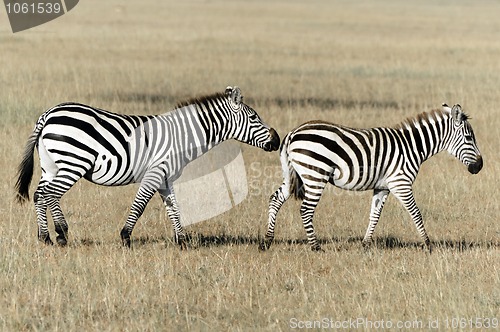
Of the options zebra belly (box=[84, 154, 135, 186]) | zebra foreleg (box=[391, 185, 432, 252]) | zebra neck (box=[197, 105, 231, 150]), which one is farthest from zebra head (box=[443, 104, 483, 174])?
zebra belly (box=[84, 154, 135, 186])

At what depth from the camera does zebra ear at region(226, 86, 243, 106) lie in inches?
348

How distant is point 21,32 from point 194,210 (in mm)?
24585

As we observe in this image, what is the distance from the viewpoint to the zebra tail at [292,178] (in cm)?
861

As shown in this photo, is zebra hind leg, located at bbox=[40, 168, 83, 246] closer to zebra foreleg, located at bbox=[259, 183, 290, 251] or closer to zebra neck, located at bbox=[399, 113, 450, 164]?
zebra foreleg, located at bbox=[259, 183, 290, 251]

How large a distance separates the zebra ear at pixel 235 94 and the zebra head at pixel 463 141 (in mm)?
2252

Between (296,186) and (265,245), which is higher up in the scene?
Result: (296,186)

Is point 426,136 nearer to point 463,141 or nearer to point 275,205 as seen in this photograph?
point 463,141

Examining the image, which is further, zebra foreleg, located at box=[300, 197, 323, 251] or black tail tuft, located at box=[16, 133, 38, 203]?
black tail tuft, located at box=[16, 133, 38, 203]

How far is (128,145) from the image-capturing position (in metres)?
8.46

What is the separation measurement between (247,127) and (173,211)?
1183 mm

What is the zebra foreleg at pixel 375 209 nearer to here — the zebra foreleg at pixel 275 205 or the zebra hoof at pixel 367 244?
the zebra hoof at pixel 367 244

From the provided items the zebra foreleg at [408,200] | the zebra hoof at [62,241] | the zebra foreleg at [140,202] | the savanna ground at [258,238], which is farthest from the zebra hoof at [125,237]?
the zebra foreleg at [408,200]

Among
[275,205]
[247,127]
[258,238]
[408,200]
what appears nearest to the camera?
[408,200]

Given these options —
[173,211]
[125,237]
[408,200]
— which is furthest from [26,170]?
[408,200]
